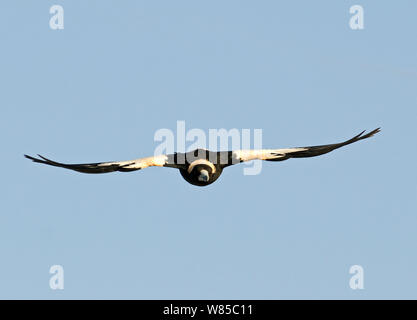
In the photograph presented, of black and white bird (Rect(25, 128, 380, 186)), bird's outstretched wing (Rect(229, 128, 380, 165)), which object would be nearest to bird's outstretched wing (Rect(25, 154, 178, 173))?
black and white bird (Rect(25, 128, 380, 186))

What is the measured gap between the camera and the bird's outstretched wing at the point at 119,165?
106688 millimetres

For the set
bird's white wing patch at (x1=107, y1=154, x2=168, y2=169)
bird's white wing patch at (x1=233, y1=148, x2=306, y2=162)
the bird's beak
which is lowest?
the bird's beak

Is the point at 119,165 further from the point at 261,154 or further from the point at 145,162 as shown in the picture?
the point at 261,154

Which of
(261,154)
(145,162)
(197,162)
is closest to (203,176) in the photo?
(197,162)

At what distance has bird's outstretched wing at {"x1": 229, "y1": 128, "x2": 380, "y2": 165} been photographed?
107m

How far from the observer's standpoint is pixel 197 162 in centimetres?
10631

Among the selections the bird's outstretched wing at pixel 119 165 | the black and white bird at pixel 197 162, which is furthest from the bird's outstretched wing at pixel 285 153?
the bird's outstretched wing at pixel 119 165

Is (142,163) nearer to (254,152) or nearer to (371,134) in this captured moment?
(254,152)

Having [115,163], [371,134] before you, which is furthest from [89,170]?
[371,134]

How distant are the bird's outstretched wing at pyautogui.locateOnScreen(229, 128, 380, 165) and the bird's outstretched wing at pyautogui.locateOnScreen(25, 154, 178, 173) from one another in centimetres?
385

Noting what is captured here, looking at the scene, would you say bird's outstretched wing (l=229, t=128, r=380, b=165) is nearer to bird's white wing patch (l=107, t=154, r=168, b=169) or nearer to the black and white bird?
the black and white bird
